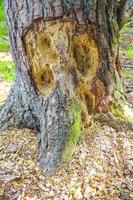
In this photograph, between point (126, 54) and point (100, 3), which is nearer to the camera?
point (100, 3)

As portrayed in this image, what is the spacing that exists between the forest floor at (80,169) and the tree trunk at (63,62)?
0.33 feet

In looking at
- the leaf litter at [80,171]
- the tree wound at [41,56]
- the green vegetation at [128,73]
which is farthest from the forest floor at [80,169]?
the green vegetation at [128,73]

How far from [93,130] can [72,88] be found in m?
0.44

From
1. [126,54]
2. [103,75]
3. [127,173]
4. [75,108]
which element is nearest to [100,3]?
[103,75]

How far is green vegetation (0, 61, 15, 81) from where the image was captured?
20.4 feet

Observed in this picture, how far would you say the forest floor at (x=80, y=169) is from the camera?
3.13 m

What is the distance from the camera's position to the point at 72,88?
3.29 meters

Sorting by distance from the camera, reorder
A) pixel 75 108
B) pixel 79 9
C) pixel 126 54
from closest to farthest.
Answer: pixel 79 9, pixel 75 108, pixel 126 54

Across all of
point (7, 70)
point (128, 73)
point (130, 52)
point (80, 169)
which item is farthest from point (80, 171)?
point (130, 52)

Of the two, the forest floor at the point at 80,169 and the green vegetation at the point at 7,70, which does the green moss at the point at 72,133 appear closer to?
the forest floor at the point at 80,169

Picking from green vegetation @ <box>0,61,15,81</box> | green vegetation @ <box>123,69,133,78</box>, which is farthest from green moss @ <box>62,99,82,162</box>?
green vegetation @ <box>0,61,15,81</box>

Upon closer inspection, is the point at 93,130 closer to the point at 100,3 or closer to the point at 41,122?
the point at 41,122

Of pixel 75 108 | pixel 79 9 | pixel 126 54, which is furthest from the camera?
pixel 126 54

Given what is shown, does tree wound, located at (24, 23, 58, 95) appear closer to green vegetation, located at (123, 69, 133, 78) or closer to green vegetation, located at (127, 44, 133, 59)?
green vegetation, located at (123, 69, 133, 78)
